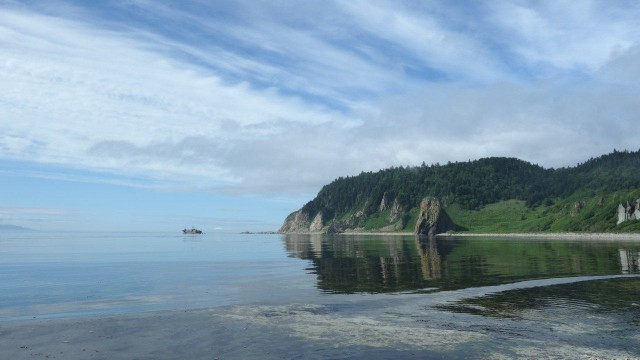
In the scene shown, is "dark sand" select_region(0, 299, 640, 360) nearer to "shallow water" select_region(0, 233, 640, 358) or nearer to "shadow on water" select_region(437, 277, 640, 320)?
"shallow water" select_region(0, 233, 640, 358)

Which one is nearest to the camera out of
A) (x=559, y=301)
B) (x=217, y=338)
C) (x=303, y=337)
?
(x=303, y=337)

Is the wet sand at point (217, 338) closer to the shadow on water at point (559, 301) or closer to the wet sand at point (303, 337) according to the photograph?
the wet sand at point (303, 337)

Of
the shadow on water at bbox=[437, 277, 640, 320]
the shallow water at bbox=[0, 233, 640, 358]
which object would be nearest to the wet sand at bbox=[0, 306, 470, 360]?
the shallow water at bbox=[0, 233, 640, 358]

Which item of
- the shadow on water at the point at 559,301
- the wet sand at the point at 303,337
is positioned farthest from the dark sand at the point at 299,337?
the shadow on water at the point at 559,301

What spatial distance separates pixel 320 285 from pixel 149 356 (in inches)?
1192

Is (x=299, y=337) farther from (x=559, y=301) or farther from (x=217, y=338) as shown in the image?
(x=559, y=301)

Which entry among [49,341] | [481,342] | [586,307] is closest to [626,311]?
[586,307]

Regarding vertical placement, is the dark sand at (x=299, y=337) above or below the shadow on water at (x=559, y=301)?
above

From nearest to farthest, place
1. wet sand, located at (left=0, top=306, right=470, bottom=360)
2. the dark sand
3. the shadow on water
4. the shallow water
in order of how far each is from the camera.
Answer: the dark sand
wet sand, located at (left=0, top=306, right=470, bottom=360)
the shallow water
the shadow on water

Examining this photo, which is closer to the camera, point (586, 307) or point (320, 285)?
point (586, 307)

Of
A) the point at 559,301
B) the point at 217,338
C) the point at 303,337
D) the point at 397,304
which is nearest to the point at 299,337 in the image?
the point at 303,337

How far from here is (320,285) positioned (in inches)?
2069

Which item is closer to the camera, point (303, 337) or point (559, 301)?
point (303, 337)

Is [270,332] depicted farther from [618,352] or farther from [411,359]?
[618,352]
